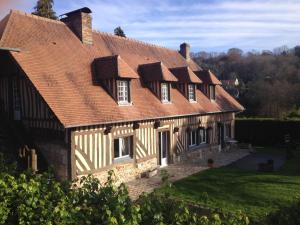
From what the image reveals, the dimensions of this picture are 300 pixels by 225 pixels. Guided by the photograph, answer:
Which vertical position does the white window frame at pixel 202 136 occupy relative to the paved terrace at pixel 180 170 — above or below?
above

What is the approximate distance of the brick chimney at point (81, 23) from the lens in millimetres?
16031

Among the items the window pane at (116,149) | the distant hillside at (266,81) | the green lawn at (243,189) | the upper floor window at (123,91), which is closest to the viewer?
the green lawn at (243,189)

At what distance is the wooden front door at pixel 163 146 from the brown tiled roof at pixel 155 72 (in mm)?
2720

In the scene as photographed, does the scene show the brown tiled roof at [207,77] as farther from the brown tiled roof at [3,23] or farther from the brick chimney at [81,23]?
the brown tiled roof at [3,23]

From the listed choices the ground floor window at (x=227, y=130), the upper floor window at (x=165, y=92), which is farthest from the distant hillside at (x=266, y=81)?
the upper floor window at (x=165, y=92)

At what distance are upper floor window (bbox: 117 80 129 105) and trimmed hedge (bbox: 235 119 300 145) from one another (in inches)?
553

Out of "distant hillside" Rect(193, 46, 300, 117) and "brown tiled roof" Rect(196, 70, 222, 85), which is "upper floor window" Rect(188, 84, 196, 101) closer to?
"brown tiled roof" Rect(196, 70, 222, 85)

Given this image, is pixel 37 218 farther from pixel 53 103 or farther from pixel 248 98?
pixel 248 98

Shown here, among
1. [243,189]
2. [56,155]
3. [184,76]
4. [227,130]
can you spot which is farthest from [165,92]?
[227,130]

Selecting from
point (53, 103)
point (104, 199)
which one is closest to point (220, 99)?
point (53, 103)

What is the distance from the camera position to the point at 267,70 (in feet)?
160

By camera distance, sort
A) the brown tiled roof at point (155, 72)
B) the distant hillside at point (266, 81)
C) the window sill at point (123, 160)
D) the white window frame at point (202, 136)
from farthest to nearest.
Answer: the distant hillside at point (266, 81) → the white window frame at point (202, 136) → the brown tiled roof at point (155, 72) → the window sill at point (123, 160)

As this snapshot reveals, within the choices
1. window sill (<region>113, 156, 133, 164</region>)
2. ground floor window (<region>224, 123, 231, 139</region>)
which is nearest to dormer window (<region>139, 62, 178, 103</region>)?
window sill (<region>113, 156, 133, 164</region>)

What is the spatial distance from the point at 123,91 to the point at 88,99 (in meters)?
2.15
